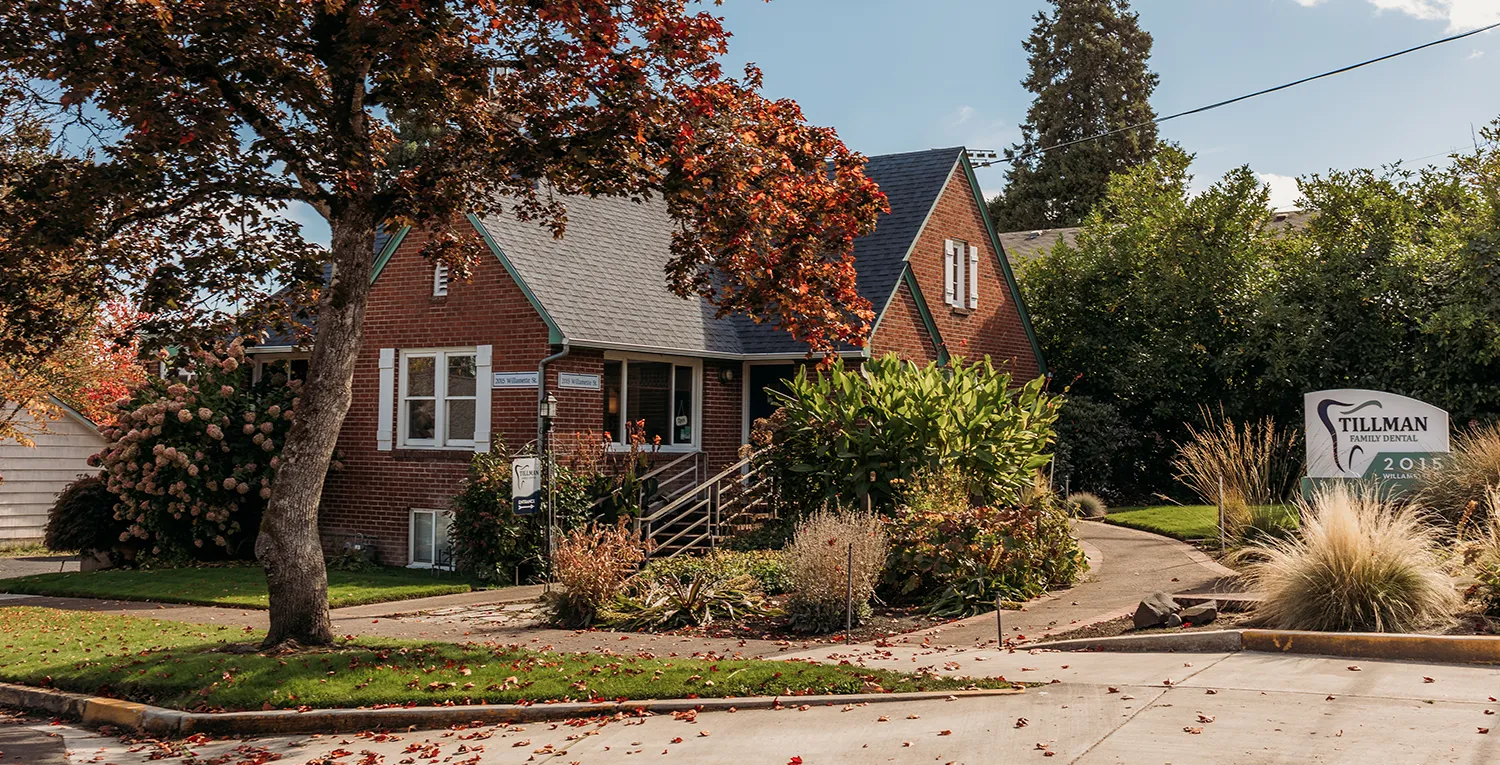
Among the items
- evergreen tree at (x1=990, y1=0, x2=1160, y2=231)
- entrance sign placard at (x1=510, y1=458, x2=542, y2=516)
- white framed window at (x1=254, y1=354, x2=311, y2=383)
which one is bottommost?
entrance sign placard at (x1=510, y1=458, x2=542, y2=516)

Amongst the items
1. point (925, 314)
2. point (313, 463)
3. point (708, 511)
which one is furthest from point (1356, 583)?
point (925, 314)

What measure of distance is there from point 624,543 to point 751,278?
13.2ft

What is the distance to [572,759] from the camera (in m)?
7.68

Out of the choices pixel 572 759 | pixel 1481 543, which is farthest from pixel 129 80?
pixel 1481 543

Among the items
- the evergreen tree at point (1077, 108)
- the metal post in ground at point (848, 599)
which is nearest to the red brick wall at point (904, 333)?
the metal post in ground at point (848, 599)

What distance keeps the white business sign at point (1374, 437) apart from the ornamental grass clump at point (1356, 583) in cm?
473

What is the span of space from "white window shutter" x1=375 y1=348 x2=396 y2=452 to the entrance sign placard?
13.7 feet

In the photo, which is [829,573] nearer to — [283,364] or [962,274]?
[283,364]

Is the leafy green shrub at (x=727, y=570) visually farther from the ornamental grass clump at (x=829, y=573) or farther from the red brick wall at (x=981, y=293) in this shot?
the red brick wall at (x=981, y=293)

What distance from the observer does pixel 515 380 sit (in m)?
18.4

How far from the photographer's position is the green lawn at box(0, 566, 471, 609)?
15734 mm

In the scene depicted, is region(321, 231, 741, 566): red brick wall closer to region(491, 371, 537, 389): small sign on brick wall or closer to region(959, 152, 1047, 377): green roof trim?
region(491, 371, 537, 389): small sign on brick wall

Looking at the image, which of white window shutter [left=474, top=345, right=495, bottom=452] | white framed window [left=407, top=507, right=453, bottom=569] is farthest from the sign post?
white framed window [left=407, top=507, right=453, bottom=569]

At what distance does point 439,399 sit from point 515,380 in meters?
1.78
